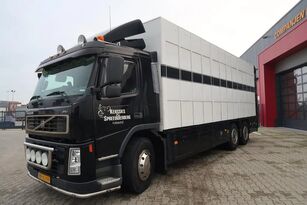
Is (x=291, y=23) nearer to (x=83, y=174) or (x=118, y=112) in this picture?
(x=118, y=112)

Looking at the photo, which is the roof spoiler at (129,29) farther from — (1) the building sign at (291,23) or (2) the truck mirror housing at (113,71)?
(1) the building sign at (291,23)

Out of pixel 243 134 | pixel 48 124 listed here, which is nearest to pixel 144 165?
pixel 48 124

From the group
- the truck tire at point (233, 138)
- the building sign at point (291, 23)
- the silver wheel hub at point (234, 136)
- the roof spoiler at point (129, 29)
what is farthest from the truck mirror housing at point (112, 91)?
the building sign at point (291, 23)

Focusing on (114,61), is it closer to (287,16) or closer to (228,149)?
(228,149)

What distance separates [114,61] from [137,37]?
1860 mm

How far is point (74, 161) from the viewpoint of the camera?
148 inches

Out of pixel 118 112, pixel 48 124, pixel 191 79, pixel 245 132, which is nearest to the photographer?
pixel 48 124

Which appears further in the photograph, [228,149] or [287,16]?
[287,16]

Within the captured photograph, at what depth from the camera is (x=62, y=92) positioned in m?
4.25

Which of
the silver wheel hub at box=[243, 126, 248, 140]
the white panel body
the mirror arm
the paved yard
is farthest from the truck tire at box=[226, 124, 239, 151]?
the mirror arm

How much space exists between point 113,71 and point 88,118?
2.69 feet

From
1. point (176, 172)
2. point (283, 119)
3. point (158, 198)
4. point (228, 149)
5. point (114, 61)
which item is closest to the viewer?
point (114, 61)

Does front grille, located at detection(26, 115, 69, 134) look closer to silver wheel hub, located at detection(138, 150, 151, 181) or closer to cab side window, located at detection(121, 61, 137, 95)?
cab side window, located at detection(121, 61, 137, 95)

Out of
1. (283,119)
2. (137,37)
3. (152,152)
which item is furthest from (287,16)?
(152,152)
